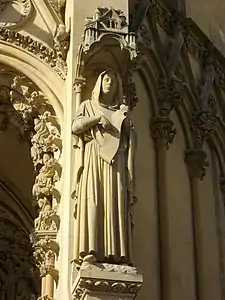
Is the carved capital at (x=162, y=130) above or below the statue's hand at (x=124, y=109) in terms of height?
above

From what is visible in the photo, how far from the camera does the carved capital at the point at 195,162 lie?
28.3 feet

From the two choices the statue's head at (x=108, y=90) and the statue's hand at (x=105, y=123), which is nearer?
the statue's hand at (x=105, y=123)

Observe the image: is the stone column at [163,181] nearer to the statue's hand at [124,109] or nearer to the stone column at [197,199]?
the stone column at [197,199]

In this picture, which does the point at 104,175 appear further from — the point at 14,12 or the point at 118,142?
the point at 14,12

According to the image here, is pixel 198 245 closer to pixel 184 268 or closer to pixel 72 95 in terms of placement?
pixel 184 268

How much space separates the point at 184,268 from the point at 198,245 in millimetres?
424

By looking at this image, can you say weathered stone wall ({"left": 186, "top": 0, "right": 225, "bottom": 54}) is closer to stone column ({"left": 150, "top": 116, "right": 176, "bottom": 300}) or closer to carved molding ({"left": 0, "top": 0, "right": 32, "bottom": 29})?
stone column ({"left": 150, "top": 116, "right": 176, "bottom": 300})

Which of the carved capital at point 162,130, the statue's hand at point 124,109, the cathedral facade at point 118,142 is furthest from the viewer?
the carved capital at point 162,130

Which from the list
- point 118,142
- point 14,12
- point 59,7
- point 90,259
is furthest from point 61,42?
point 90,259

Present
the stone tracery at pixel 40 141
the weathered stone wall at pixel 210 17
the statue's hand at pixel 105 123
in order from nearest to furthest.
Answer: the statue's hand at pixel 105 123 → the stone tracery at pixel 40 141 → the weathered stone wall at pixel 210 17

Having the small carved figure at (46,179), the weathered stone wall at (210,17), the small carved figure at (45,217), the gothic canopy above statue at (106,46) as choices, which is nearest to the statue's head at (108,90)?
the gothic canopy above statue at (106,46)

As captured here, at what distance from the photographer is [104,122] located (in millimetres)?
6742

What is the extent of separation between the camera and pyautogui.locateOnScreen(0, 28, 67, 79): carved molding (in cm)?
767

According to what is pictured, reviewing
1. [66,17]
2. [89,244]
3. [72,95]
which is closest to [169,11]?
[66,17]
